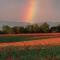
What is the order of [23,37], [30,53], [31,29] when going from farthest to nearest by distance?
[31,29] → [23,37] → [30,53]

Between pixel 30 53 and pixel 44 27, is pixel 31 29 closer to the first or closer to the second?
pixel 44 27

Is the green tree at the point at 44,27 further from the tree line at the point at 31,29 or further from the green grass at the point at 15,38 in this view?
the green grass at the point at 15,38

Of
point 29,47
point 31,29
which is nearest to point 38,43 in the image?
point 29,47

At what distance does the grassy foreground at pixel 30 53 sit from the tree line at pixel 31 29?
0.23m

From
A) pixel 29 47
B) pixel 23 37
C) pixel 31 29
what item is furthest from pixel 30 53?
pixel 31 29

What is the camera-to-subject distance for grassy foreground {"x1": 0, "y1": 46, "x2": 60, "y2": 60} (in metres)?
1.39

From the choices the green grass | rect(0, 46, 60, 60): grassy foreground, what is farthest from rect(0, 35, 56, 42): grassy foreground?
rect(0, 46, 60, 60): grassy foreground

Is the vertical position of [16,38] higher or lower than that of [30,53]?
higher

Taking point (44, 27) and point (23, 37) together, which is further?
point (44, 27)

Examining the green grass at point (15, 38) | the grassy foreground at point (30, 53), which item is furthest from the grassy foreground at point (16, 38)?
the grassy foreground at point (30, 53)

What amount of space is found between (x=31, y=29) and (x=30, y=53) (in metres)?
0.30

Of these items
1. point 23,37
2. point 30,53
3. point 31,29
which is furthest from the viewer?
point 31,29

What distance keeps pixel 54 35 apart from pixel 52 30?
6cm

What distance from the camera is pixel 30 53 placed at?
57.0 inches
